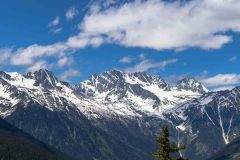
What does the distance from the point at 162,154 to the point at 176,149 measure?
1366mm

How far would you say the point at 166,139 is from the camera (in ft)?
147

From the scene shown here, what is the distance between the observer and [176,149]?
4469 centimetres

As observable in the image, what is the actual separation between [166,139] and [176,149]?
4.18 feet

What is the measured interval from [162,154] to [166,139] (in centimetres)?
141

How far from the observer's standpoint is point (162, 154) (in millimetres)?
44531
